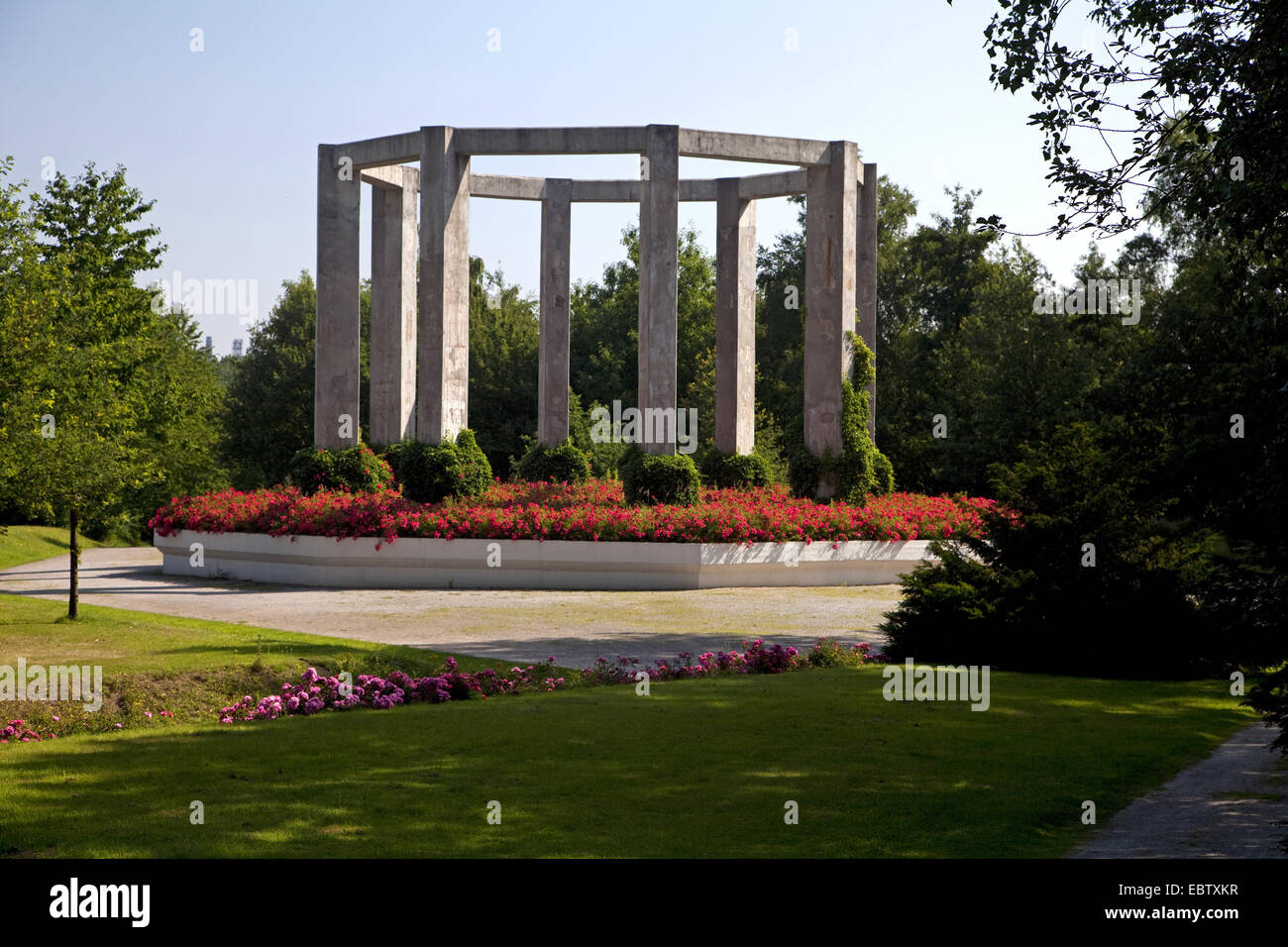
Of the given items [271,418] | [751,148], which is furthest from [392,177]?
[271,418]

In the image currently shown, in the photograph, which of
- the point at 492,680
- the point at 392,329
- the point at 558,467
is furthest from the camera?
the point at 392,329

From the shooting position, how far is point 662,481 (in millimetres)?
23984

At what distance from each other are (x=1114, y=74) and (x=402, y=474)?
17156mm

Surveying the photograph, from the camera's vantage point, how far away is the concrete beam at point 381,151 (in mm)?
25547

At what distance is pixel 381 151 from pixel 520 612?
12916 millimetres

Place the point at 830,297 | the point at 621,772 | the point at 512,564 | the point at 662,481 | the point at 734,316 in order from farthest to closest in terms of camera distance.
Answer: the point at 734,316
the point at 830,297
the point at 662,481
the point at 512,564
the point at 621,772

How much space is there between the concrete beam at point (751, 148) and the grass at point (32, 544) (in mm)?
18640

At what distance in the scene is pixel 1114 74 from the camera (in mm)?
10156

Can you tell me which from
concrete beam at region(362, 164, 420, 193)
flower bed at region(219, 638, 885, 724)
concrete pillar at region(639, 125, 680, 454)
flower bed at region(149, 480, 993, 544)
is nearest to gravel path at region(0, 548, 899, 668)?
flower bed at region(219, 638, 885, 724)

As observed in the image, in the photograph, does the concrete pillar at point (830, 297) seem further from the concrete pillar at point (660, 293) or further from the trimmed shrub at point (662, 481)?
the trimmed shrub at point (662, 481)

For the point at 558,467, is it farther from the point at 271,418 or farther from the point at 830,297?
the point at 271,418

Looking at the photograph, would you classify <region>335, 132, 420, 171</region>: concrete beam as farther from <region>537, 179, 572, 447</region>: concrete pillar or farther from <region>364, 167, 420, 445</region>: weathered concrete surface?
<region>537, 179, 572, 447</region>: concrete pillar

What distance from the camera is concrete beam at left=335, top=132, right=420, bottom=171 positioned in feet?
83.8

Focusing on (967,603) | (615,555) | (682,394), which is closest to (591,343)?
(682,394)
